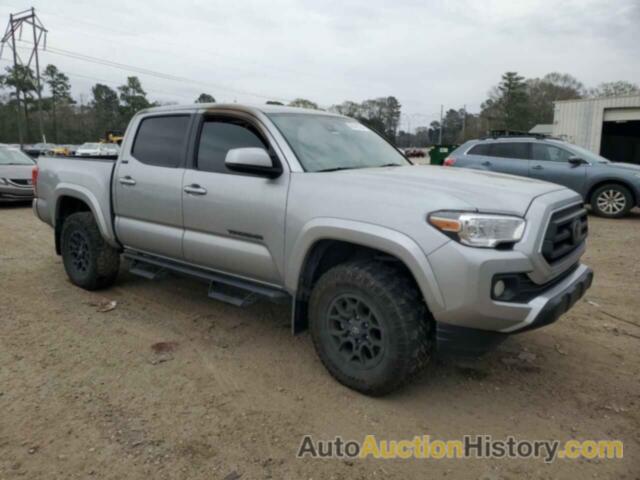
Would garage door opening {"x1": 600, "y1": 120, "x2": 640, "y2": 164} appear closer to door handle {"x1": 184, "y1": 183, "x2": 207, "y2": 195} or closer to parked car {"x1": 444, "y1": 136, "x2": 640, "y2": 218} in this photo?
parked car {"x1": 444, "y1": 136, "x2": 640, "y2": 218}

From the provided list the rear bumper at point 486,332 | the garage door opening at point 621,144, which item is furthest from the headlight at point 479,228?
the garage door opening at point 621,144

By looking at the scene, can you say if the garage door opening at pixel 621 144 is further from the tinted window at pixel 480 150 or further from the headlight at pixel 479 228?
the headlight at pixel 479 228

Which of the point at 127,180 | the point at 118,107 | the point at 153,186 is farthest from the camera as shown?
the point at 118,107

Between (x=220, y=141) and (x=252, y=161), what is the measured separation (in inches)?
29.6

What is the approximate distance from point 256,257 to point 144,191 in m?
1.45

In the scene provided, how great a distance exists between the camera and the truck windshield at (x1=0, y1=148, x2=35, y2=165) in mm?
11508

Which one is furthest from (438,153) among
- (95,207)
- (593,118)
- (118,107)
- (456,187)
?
(118,107)

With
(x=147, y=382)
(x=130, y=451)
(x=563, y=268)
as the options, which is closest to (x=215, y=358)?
(x=147, y=382)

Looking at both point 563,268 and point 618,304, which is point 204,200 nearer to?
point 563,268

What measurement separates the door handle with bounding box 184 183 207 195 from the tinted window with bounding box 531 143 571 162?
9022 millimetres

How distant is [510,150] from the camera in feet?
35.3

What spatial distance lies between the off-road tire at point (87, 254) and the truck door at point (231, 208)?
1.43 metres

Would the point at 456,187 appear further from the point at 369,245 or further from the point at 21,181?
the point at 21,181

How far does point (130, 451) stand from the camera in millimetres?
2488
